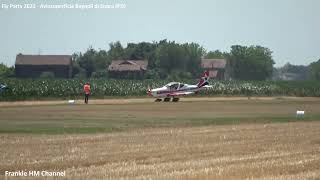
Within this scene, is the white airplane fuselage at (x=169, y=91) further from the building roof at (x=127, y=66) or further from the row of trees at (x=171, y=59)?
the building roof at (x=127, y=66)

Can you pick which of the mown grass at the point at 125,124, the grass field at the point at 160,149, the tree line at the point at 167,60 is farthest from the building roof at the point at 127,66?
the grass field at the point at 160,149

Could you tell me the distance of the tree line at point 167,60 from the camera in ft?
468

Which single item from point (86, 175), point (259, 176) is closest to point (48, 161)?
point (86, 175)

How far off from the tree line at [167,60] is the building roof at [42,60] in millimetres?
4064

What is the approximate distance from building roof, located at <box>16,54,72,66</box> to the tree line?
4.06m

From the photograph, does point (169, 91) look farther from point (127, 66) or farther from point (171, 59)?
point (171, 59)

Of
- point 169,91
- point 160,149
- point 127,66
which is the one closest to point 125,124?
point 160,149

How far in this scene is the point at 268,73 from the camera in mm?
174125

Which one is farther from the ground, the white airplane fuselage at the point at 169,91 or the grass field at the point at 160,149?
the white airplane fuselage at the point at 169,91

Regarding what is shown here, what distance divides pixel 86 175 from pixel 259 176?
335 centimetres

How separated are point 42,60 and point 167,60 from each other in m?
27.4

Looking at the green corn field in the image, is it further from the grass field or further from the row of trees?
the row of trees

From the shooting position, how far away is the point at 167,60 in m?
144

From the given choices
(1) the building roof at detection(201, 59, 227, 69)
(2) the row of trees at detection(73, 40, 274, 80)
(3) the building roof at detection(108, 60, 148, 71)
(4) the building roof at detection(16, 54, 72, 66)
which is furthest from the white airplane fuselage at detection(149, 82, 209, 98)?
(1) the building roof at detection(201, 59, 227, 69)
